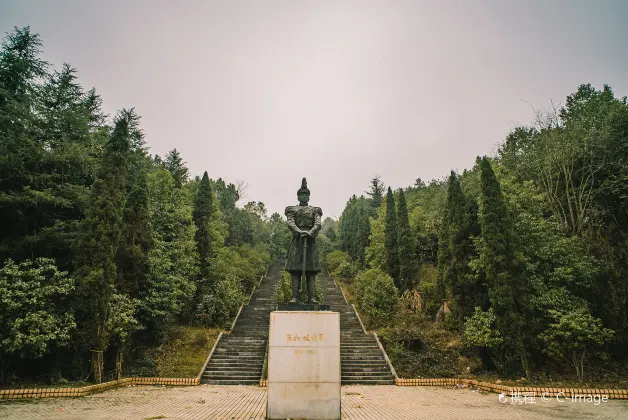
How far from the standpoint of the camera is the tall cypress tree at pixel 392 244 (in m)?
26.2

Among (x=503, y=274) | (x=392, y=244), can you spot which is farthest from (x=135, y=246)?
(x=392, y=244)

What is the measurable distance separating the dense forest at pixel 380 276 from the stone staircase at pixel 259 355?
0.97 m

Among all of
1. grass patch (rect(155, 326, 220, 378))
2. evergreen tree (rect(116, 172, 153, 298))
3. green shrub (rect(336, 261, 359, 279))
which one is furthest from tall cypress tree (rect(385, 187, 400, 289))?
evergreen tree (rect(116, 172, 153, 298))

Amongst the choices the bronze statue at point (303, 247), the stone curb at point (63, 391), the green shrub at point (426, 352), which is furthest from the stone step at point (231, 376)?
the bronze statue at point (303, 247)

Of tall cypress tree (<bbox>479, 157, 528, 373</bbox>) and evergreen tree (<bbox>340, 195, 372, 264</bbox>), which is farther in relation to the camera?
evergreen tree (<bbox>340, 195, 372, 264</bbox>)

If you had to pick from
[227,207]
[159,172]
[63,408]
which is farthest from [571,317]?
[227,207]

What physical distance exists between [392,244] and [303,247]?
2068cm

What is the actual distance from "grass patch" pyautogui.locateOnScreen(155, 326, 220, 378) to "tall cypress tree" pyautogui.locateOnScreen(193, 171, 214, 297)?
12.0 ft

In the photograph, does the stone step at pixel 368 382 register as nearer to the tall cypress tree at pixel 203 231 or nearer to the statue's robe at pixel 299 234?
the statue's robe at pixel 299 234

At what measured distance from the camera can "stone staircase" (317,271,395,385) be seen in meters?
14.2

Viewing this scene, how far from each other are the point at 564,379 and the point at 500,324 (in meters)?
2.73

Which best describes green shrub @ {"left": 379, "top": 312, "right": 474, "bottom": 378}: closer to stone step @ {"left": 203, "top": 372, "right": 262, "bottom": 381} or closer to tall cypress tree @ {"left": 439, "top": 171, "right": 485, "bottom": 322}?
tall cypress tree @ {"left": 439, "top": 171, "right": 485, "bottom": 322}

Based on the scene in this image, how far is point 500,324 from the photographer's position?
1299 centimetres

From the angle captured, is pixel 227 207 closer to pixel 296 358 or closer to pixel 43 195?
pixel 43 195
